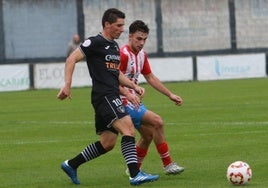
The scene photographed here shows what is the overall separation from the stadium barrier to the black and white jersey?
24413mm

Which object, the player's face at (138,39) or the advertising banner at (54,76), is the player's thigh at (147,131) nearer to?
the player's face at (138,39)

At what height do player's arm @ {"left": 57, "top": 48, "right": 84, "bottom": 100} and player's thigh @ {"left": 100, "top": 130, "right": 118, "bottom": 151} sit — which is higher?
player's arm @ {"left": 57, "top": 48, "right": 84, "bottom": 100}

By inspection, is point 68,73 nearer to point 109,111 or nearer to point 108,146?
point 109,111

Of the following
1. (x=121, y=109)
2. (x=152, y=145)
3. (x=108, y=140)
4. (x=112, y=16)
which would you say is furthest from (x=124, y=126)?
(x=152, y=145)

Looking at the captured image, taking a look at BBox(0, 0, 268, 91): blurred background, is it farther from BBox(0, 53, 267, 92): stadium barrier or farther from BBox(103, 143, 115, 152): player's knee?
BBox(103, 143, 115, 152): player's knee

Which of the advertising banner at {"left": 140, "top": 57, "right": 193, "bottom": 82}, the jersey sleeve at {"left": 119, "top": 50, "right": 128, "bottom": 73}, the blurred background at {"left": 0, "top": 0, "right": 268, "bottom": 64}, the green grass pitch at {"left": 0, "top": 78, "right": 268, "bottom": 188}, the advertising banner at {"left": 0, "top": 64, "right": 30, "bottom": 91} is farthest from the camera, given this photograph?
the blurred background at {"left": 0, "top": 0, "right": 268, "bottom": 64}

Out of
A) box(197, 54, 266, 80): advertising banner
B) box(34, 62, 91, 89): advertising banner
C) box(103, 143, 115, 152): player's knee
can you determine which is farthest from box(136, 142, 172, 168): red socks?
box(197, 54, 266, 80): advertising banner

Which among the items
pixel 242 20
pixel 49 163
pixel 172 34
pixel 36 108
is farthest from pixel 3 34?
pixel 49 163

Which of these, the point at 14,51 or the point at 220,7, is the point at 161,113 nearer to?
the point at 14,51

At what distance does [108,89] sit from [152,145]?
15.5 feet

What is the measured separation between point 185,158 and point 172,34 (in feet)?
110

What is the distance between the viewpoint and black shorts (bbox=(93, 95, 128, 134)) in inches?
455

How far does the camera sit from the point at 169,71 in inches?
1539

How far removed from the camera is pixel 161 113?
23.0 meters
